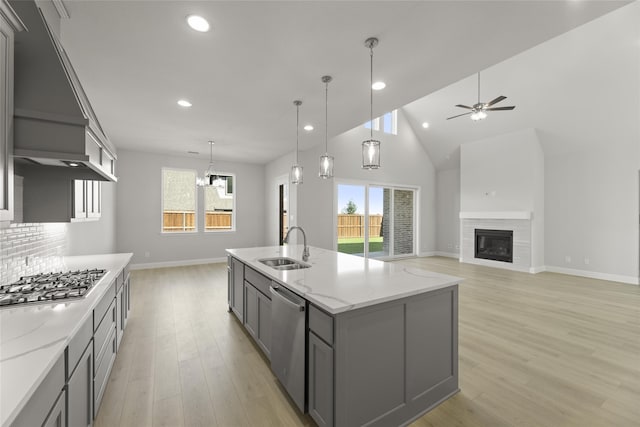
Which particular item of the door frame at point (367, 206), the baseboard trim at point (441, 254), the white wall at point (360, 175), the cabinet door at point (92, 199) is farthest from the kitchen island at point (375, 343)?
the baseboard trim at point (441, 254)

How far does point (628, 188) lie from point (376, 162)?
5923 millimetres

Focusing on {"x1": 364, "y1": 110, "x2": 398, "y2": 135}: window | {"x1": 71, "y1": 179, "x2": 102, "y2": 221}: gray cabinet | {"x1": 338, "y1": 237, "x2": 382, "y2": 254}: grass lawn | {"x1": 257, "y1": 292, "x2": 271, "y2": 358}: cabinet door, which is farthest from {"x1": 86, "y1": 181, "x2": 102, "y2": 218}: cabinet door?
{"x1": 364, "y1": 110, "x2": 398, "y2": 135}: window

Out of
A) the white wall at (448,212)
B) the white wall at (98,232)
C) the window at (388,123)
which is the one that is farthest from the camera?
the white wall at (448,212)

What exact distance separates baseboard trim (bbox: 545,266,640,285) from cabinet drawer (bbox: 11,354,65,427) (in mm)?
7915

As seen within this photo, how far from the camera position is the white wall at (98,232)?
135 inches

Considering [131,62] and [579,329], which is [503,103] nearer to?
[579,329]

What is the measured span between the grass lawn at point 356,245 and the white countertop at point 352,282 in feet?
13.6

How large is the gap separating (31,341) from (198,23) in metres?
2.13

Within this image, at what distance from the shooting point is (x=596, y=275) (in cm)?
546

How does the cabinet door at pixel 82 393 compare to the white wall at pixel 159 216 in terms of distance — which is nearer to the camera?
the cabinet door at pixel 82 393

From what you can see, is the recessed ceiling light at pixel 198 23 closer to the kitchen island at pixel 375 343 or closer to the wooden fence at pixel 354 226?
the kitchen island at pixel 375 343

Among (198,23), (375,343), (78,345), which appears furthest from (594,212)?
(78,345)

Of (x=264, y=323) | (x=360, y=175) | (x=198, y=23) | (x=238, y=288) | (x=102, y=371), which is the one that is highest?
(x=198, y=23)

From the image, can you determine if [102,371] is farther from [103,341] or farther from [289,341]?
[289,341]
